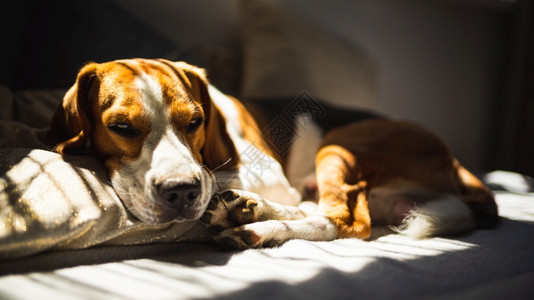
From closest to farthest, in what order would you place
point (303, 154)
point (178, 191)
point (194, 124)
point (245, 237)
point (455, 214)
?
point (178, 191) < point (245, 237) < point (194, 124) < point (455, 214) < point (303, 154)

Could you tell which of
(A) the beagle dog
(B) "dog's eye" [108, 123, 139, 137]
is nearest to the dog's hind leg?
(A) the beagle dog

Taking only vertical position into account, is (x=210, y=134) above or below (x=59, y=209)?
above

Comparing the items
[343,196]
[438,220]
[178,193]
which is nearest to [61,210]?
[178,193]

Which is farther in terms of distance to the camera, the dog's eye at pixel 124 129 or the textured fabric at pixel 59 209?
the dog's eye at pixel 124 129

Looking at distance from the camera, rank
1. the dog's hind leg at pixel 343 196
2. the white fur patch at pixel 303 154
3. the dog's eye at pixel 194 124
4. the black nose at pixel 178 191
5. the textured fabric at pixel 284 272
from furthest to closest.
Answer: the white fur patch at pixel 303 154
the dog's hind leg at pixel 343 196
the dog's eye at pixel 194 124
the black nose at pixel 178 191
the textured fabric at pixel 284 272

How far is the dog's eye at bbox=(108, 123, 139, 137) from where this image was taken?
1.23m

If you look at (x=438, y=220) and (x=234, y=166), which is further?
(x=234, y=166)

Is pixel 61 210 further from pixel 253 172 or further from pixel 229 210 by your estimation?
pixel 253 172

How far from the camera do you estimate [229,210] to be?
1255mm

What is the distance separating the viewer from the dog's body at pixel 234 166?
1.19m

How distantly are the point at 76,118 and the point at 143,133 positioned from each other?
0.25 metres

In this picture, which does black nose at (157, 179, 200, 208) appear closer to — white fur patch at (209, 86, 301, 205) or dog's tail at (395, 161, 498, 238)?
white fur patch at (209, 86, 301, 205)

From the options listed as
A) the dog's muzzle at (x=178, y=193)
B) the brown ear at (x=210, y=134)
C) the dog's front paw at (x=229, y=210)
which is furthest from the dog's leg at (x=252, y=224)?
the brown ear at (x=210, y=134)

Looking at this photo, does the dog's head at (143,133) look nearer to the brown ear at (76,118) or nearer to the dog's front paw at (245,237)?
the brown ear at (76,118)
